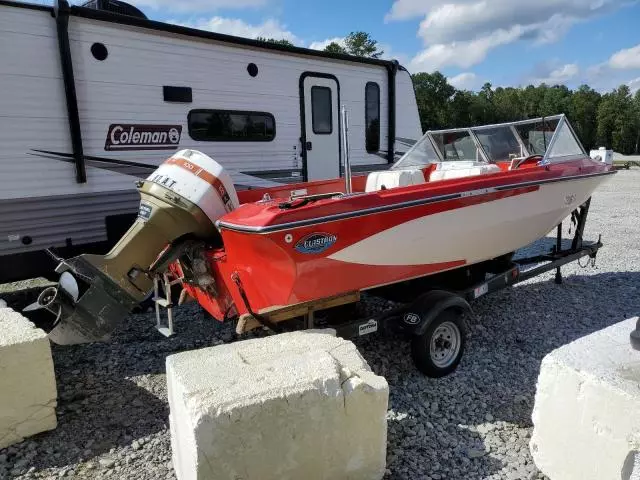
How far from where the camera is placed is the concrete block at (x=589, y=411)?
220 centimetres

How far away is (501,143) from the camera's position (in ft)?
18.2

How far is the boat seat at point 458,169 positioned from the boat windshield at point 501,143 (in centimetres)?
19

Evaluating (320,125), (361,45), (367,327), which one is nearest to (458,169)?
(320,125)

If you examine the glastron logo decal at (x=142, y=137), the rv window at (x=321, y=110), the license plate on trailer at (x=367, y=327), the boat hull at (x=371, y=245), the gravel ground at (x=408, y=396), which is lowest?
the gravel ground at (x=408, y=396)

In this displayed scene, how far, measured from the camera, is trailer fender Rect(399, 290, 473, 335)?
3.64 m

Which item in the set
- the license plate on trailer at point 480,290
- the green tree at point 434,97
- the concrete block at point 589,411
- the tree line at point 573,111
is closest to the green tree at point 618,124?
the tree line at point 573,111

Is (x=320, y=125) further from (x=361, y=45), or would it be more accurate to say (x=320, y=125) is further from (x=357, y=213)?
(x=361, y=45)

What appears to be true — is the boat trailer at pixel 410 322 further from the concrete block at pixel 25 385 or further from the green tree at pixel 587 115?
the green tree at pixel 587 115

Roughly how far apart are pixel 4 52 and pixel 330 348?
3715 millimetres

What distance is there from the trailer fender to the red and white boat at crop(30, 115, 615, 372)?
16 mm

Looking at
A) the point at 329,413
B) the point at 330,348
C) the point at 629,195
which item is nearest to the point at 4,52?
the point at 330,348

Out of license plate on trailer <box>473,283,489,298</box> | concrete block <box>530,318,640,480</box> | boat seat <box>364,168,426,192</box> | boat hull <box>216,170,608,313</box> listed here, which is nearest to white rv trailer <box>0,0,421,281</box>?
boat seat <box>364,168,426,192</box>

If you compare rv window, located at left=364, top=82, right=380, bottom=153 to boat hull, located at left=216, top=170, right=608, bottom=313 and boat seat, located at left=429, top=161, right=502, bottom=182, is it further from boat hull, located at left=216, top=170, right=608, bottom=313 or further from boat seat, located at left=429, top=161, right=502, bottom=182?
boat hull, located at left=216, top=170, right=608, bottom=313

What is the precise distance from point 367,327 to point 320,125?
3.71m
